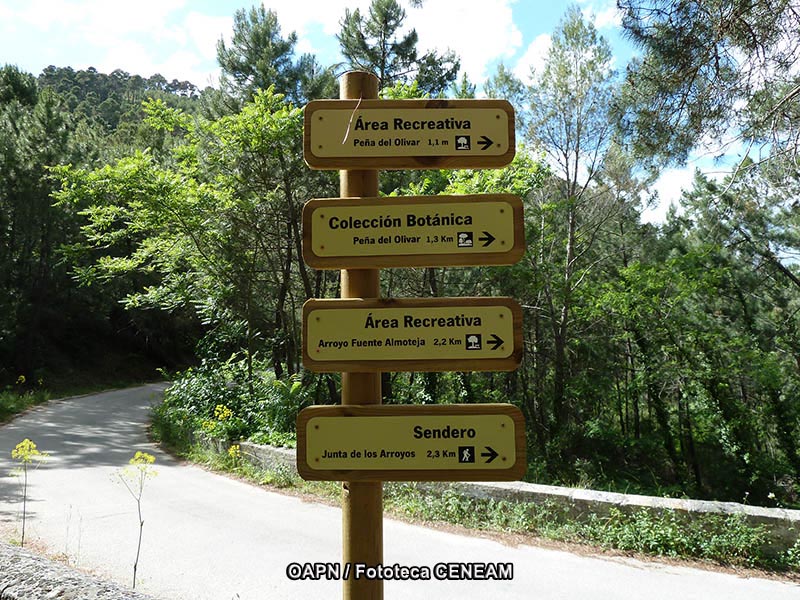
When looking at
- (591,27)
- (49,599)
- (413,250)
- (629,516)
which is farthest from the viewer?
(591,27)

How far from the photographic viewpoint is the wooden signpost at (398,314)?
1967 mm

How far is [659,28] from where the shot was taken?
5168 millimetres

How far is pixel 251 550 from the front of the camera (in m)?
4.89

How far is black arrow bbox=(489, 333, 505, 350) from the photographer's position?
1.99 metres

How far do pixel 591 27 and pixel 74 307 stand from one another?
22930 mm

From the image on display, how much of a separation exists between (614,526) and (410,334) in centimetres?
412

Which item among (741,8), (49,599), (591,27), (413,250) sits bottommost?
(49,599)

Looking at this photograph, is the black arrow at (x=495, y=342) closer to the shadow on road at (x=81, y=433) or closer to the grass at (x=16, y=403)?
the shadow on road at (x=81, y=433)

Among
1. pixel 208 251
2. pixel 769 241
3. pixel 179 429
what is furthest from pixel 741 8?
pixel 769 241

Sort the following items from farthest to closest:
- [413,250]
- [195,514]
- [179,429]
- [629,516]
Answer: [179,429] < [195,514] < [629,516] < [413,250]

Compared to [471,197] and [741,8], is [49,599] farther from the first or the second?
[741,8]

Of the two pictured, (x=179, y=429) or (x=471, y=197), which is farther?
(x=179, y=429)

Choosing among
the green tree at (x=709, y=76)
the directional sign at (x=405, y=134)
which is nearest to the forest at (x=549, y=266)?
the green tree at (x=709, y=76)

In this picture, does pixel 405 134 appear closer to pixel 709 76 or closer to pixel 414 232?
pixel 414 232
